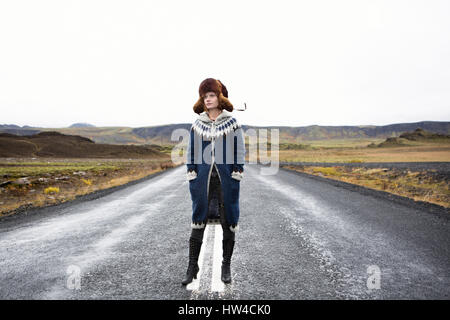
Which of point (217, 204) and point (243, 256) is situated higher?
point (217, 204)

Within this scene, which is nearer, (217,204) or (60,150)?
(217,204)

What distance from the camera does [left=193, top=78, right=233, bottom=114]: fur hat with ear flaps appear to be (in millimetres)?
2953

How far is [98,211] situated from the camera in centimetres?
688

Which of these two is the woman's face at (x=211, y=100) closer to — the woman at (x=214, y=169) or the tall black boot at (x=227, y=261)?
the woman at (x=214, y=169)

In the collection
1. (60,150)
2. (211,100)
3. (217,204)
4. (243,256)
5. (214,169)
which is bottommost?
(243,256)

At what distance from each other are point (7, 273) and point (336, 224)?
5373 millimetres

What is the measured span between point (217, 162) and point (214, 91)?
31.5 inches

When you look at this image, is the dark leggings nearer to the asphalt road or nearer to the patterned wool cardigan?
the patterned wool cardigan

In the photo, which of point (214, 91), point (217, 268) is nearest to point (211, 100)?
point (214, 91)

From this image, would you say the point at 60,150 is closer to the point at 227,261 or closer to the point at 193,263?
the point at 193,263

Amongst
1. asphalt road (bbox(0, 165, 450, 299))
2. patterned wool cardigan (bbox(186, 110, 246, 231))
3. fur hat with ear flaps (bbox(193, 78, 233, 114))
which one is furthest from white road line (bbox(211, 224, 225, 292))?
→ fur hat with ear flaps (bbox(193, 78, 233, 114))

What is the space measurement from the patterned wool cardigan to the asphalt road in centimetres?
77

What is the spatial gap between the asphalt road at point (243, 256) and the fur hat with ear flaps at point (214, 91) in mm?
1969

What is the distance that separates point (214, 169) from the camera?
2.93 m
